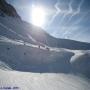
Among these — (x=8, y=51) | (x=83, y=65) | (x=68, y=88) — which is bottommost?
(x=68, y=88)

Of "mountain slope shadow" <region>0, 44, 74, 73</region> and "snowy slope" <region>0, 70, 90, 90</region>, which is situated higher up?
"mountain slope shadow" <region>0, 44, 74, 73</region>

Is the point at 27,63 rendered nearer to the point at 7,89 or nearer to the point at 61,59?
the point at 61,59

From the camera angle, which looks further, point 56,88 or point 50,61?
point 50,61

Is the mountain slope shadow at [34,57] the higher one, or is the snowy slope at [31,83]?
the mountain slope shadow at [34,57]

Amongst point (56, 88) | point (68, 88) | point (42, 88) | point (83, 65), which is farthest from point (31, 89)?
point (83, 65)

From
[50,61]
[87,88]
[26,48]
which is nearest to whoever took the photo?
[87,88]

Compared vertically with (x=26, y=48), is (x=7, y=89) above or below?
below

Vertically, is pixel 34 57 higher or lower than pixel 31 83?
higher

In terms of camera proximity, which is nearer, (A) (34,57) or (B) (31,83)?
(B) (31,83)

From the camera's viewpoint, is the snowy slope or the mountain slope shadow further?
the mountain slope shadow

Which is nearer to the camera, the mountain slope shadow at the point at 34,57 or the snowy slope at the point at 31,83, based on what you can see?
the snowy slope at the point at 31,83

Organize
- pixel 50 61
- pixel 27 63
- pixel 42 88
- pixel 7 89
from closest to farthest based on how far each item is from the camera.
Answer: pixel 7 89 < pixel 42 88 < pixel 27 63 < pixel 50 61

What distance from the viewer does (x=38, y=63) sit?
75.7ft

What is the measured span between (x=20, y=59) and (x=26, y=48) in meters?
4.44
